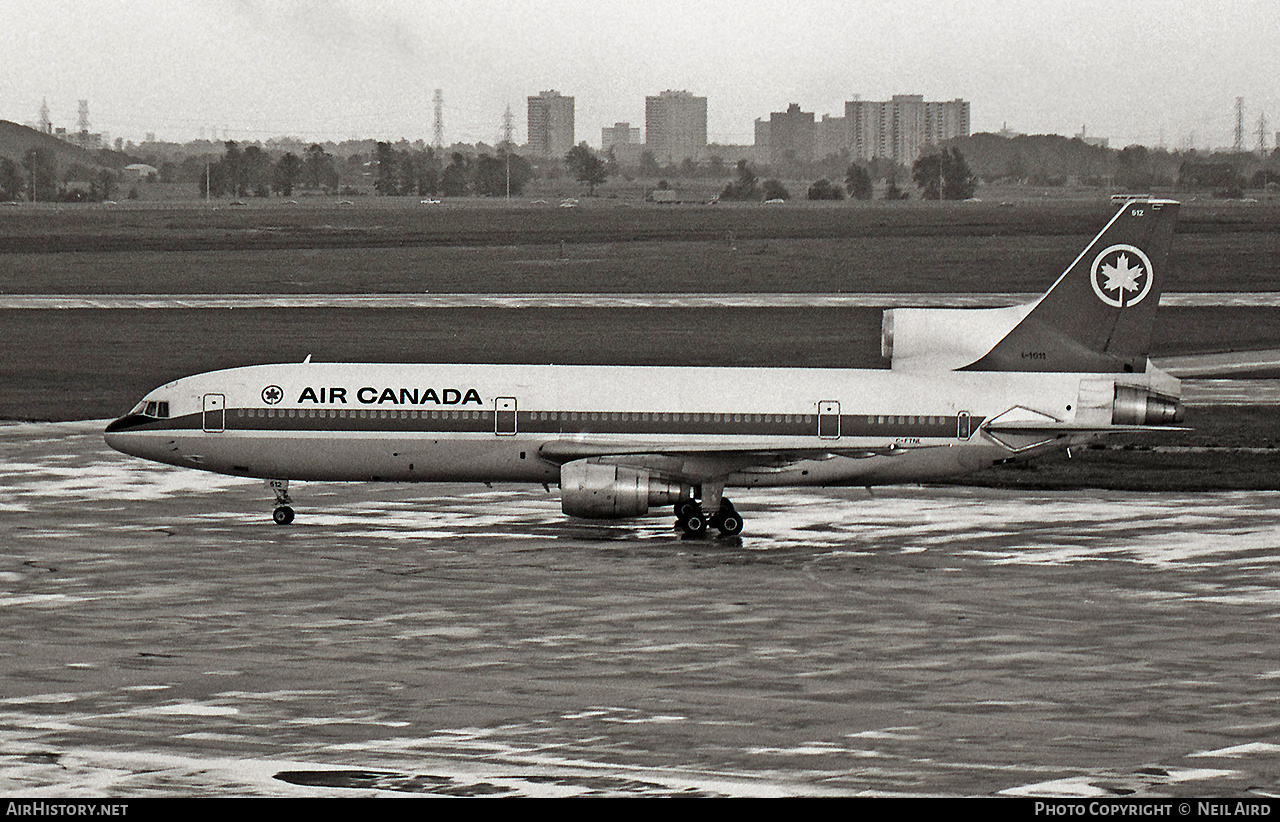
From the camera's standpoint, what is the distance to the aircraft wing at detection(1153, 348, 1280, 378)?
89.2 metres

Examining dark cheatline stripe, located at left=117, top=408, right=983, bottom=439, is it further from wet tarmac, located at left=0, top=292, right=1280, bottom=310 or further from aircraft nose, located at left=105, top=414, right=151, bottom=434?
wet tarmac, located at left=0, top=292, right=1280, bottom=310

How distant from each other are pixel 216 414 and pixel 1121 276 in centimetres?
2456

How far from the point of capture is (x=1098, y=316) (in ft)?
163

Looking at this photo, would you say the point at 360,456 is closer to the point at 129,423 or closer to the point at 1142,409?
the point at 129,423

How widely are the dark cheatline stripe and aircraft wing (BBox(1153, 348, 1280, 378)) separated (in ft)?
137

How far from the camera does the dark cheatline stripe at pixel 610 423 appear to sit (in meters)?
49.1

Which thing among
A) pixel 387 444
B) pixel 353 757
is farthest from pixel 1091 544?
pixel 353 757

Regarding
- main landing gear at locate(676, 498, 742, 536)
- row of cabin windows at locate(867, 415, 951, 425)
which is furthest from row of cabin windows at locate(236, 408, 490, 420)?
row of cabin windows at locate(867, 415, 951, 425)

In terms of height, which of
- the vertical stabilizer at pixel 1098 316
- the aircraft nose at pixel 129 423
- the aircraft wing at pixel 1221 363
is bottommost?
the aircraft nose at pixel 129 423

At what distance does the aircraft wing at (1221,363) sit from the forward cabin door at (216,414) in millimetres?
51459

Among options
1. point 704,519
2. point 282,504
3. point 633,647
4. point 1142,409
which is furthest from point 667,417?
point 633,647

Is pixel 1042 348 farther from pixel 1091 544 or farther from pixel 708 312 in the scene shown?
pixel 708 312

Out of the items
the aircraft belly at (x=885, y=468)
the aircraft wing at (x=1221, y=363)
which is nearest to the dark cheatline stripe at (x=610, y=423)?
the aircraft belly at (x=885, y=468)

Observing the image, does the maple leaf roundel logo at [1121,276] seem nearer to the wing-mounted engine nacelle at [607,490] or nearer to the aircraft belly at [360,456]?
the wing-mounted engine nacelle at [607,490]
